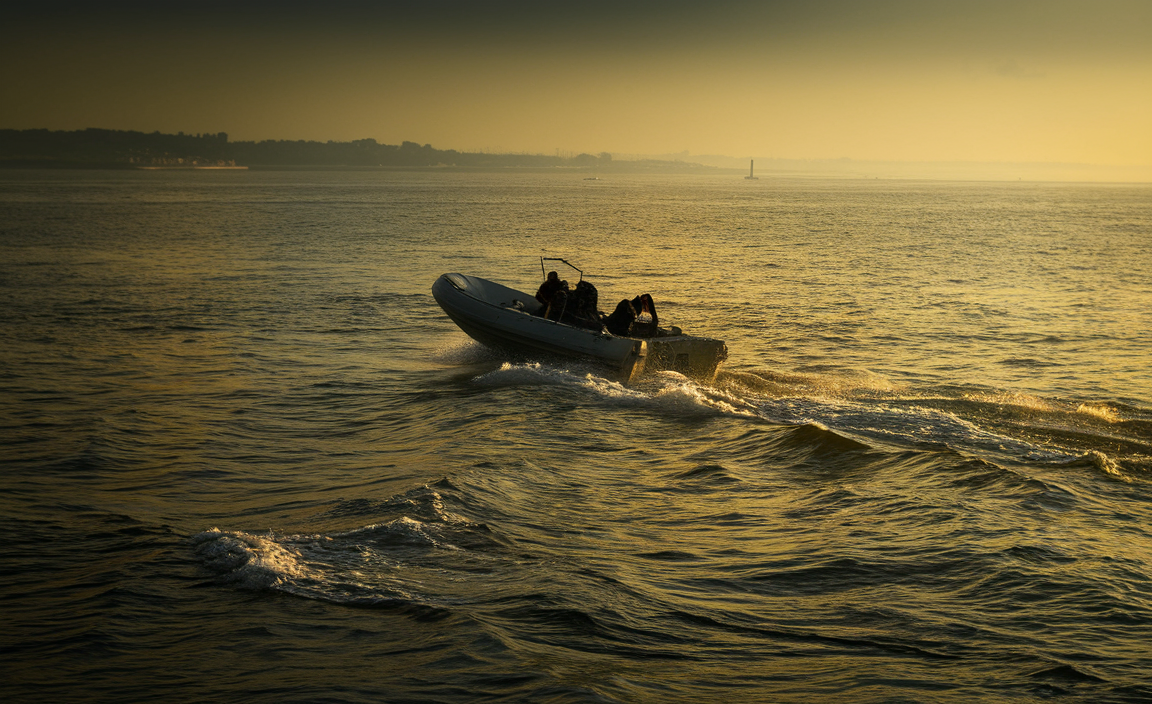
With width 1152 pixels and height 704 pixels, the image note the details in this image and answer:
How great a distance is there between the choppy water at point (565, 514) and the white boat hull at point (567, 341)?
0.36m

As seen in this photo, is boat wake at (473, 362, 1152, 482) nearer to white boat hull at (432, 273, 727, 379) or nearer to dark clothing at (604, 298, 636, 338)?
white boat hull at (432, 273, 727, 379)

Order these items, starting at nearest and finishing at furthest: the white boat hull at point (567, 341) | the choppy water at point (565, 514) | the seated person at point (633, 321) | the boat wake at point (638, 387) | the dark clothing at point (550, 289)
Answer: the choppy water at point (565, 514)
the boat wake at point (638, 387)
the white boat hull at point (567, 341)
the seated person at point (633, 321)
the dark clothing at point (550, 289)

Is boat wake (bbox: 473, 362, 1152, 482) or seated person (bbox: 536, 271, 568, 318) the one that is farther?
seated person (bbox: 536, 271, 568, 318)

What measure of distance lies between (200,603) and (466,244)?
36.7 m

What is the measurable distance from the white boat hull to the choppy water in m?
0.36

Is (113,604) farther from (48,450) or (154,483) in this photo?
(48,450)

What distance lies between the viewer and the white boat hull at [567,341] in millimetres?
14305

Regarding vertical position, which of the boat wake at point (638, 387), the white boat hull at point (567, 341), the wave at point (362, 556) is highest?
the white boat hull at point (567, 341)

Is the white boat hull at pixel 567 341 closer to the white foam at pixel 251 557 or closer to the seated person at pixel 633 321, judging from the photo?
the seated person at pixel 633 321

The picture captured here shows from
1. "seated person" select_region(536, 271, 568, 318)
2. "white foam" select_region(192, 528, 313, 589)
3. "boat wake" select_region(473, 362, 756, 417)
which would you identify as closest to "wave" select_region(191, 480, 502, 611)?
"white foam" select_region(192, 528, 313, 589)

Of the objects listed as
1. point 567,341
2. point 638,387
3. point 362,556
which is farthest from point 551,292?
point 362,556

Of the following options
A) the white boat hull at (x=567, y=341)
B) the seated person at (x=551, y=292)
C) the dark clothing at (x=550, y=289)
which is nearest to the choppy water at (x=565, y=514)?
the white boat hull at (x=567, y=341)

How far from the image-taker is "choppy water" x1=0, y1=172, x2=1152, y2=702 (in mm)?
5664

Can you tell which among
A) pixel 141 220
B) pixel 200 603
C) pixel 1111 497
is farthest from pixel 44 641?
pixel 141 220
